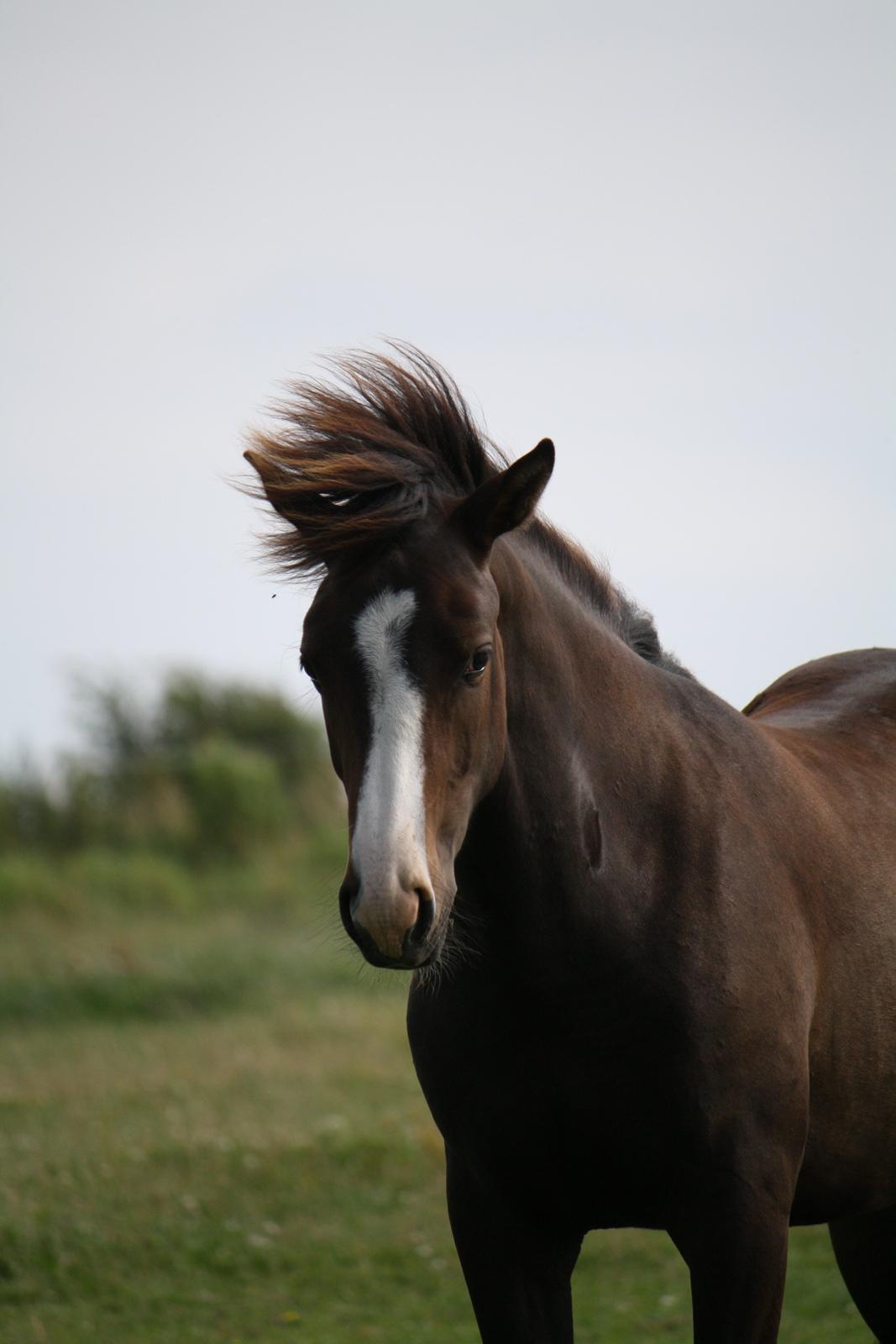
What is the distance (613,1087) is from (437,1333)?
313 centimetres

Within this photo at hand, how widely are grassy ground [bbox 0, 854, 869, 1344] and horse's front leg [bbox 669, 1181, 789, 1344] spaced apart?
0.80m

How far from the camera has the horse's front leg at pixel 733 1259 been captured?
271 cm

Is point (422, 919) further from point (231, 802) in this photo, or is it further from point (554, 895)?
point (231, 802)

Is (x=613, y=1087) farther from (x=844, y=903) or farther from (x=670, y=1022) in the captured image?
(x=844, y=903)

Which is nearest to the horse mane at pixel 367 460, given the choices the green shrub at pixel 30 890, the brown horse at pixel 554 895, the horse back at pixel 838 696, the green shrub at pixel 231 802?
the brown horse at pixel 554 895

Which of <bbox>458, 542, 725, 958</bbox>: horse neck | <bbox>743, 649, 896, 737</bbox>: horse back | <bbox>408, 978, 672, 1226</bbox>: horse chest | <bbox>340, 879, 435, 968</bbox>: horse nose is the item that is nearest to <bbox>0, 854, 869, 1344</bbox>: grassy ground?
<bbox>408, 978, 672, 1226</bbox>: horse chest

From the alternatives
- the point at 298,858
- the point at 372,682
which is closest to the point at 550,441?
the point at 372,682

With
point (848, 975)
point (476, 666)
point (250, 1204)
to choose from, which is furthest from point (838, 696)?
point (250, 1204)

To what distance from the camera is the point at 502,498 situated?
2635 mm

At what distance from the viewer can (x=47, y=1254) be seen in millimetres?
5988

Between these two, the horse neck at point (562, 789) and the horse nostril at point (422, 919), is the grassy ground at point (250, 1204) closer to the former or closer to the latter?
the horse neck at point (562, 789)

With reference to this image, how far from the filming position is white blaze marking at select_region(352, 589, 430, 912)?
2.26 m

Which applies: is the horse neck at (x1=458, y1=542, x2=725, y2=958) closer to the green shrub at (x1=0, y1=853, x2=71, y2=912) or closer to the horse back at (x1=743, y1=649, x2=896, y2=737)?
the horse back at (x1=743, y1=649, x2=896, y2=737)

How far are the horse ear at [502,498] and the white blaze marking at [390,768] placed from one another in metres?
0.22
